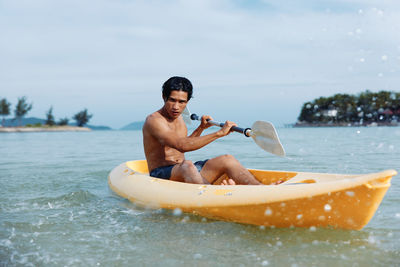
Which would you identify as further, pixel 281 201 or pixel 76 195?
pixel 76 195

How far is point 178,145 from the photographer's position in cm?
354

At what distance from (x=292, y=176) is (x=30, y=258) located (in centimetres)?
258

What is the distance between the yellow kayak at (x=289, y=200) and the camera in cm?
261

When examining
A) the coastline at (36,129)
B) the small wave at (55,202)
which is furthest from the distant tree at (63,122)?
the small wave at (55,202)

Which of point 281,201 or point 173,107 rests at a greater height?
point 173,107

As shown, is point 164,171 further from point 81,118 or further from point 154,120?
point 81,118

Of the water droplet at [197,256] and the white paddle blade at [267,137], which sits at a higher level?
the white paddle blade at [267,137]

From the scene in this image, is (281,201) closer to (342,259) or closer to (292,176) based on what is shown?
(342,259)

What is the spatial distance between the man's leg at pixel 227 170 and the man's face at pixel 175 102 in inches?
23.8

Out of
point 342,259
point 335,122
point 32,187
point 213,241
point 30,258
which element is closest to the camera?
point 342,259

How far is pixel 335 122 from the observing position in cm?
8025

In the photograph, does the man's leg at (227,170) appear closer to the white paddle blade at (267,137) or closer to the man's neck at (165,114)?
the white paddle blade at (267,137)

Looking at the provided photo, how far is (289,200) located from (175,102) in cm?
148

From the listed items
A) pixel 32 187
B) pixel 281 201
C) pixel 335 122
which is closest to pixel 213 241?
pixel 281 201
